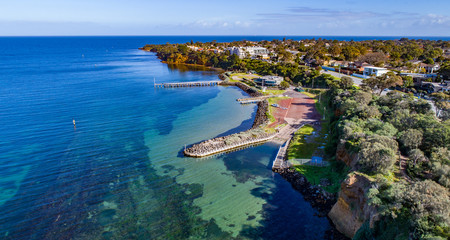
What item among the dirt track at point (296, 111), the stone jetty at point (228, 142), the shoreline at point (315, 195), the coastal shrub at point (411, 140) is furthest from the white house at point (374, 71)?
the shoreline at point (315, 195)

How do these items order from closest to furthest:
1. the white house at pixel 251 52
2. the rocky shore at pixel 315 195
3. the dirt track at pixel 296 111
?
the rocky shore at pixel 315 195 < the dirt track at pixel 296 111 < the white house at pixel 251 52

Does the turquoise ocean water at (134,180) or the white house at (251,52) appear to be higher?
the white house at (251,52)

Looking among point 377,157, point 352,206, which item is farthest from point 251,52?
point 352,206

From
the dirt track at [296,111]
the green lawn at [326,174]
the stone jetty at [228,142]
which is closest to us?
the green lawn at [326,174]

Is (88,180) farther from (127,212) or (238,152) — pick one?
(238,152)

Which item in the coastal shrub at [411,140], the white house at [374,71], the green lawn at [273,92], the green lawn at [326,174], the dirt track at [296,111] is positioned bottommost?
the green lawn at [326,174]

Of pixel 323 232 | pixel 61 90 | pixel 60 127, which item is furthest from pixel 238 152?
Result: pixel 61 90

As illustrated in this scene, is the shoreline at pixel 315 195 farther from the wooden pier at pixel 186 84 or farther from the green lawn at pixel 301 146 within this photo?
the wooden pier at pixel 186 84
